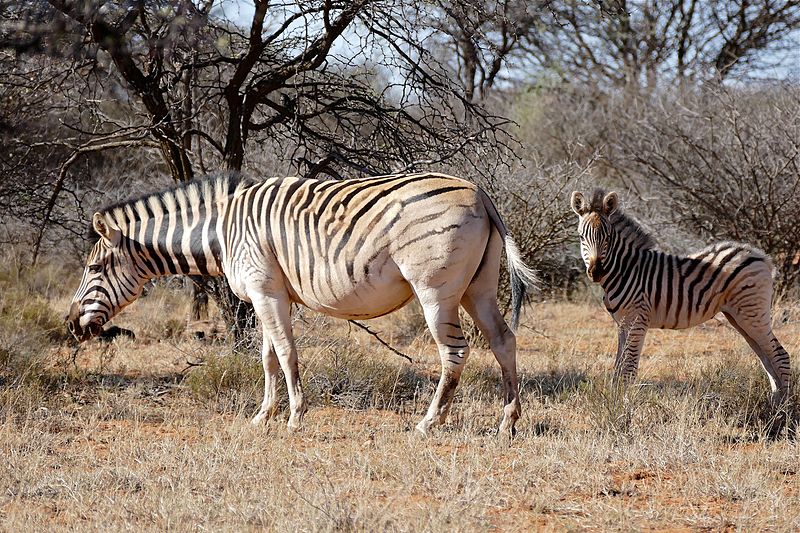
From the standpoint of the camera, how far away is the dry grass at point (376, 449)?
14.8 ft

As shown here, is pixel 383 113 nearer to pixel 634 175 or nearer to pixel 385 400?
pixel 385 400

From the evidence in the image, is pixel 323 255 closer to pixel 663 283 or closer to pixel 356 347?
pixel 356 347

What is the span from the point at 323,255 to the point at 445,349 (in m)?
1.07

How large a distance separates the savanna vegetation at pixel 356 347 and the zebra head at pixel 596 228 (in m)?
1.03

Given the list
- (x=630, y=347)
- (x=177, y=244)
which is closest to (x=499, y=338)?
(x=630, y=347)

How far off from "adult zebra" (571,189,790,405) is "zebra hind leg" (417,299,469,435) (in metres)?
1.70

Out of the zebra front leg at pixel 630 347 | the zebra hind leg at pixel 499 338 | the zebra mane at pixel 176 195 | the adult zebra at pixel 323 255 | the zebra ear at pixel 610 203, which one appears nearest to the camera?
the adult zebra at pixel 323 255

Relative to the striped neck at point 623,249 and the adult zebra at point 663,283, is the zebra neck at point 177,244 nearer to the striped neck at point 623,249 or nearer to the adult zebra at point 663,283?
the adult zebra at point 663,283

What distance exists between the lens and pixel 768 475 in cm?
529

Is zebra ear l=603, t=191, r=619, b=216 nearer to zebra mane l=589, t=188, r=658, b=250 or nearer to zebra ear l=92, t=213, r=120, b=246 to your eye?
zebra mane l=589, t=188, r=658, b=250

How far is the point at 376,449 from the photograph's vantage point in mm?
5902

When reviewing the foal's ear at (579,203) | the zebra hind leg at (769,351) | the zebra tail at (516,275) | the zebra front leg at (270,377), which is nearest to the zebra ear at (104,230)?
the zebra front leg at (270,377)

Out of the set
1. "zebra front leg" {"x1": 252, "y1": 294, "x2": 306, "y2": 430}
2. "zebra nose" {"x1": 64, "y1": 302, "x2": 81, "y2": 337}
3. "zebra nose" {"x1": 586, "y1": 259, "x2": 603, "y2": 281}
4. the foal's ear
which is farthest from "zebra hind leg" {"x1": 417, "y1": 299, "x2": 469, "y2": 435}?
"zebra nose" {"x1": 64, "y1": 302, "x2": 81, "y2": 337}

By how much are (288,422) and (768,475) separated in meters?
3.15
